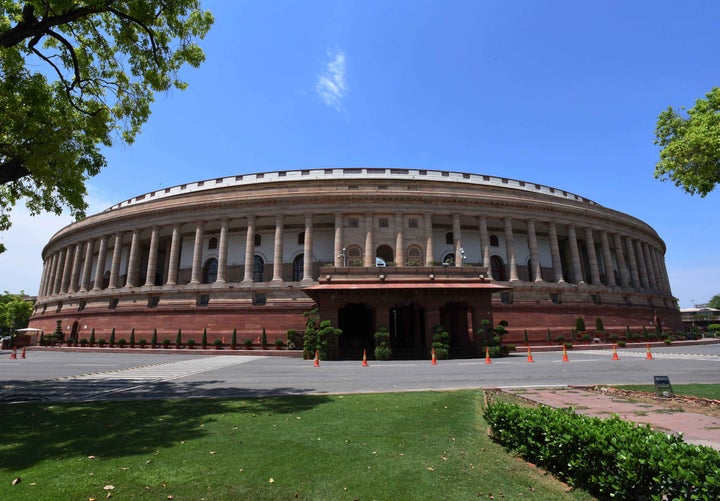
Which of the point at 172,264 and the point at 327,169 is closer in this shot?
the point at 172,264

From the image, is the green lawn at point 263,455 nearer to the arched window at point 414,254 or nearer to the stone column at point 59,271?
the arched window at point 414,254

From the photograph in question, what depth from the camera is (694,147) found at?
48.8 feet

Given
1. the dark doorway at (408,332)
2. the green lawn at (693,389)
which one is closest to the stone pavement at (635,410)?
the green lawn at (693,389)

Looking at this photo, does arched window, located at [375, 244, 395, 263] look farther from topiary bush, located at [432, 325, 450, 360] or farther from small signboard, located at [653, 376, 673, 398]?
small signboard, located at [653, 376, 673, 398]

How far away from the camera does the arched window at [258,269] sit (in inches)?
1774

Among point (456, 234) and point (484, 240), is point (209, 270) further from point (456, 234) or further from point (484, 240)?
point (484, 240)

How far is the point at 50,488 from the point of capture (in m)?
4.71

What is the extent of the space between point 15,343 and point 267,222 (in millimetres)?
38649

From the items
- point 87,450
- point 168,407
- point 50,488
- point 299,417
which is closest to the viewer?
point 50,488

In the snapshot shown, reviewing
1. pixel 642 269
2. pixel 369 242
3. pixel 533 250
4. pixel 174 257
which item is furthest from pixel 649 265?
pixel 174 257

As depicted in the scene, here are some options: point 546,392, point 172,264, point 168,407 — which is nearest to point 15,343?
point 172,264

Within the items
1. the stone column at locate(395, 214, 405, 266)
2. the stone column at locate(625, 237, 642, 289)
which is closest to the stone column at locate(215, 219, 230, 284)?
the stone column at locate(395, 214, 405, 266)

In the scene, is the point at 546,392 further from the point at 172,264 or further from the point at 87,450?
the point at 172,264

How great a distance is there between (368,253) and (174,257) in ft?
76.7
